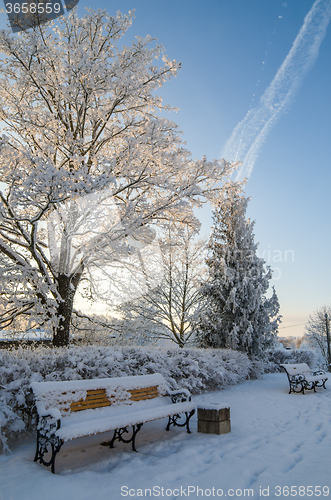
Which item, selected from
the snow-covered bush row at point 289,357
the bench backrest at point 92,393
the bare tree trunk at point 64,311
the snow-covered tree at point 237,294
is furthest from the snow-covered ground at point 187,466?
the snow-covered bush row at point 289,357

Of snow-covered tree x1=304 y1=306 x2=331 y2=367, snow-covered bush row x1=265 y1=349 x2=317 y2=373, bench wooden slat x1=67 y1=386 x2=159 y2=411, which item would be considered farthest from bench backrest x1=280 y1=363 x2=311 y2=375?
snow-covered tree x1=304 y1=306 x2=331 y2=367

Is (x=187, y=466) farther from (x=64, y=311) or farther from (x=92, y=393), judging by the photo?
(x=64, y=311)

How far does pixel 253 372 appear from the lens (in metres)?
12.3

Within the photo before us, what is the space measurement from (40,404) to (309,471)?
2.91 meters

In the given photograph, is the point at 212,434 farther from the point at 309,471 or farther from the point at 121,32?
the point at 121,32

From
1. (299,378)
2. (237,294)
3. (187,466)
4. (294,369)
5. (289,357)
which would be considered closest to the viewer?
(187,466)

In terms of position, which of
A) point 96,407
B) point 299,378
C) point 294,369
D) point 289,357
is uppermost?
point 96,407

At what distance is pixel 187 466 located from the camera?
3.29 meters

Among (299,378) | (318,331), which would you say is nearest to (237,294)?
(299,378)

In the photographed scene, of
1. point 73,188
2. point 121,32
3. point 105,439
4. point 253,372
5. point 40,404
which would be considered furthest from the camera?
point 253,372

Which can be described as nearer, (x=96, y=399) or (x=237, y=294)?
(x=96, y=399)

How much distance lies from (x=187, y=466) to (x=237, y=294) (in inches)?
404

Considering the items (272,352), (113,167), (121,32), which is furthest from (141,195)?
(272,352)

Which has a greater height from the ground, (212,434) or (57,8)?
(57,8)
